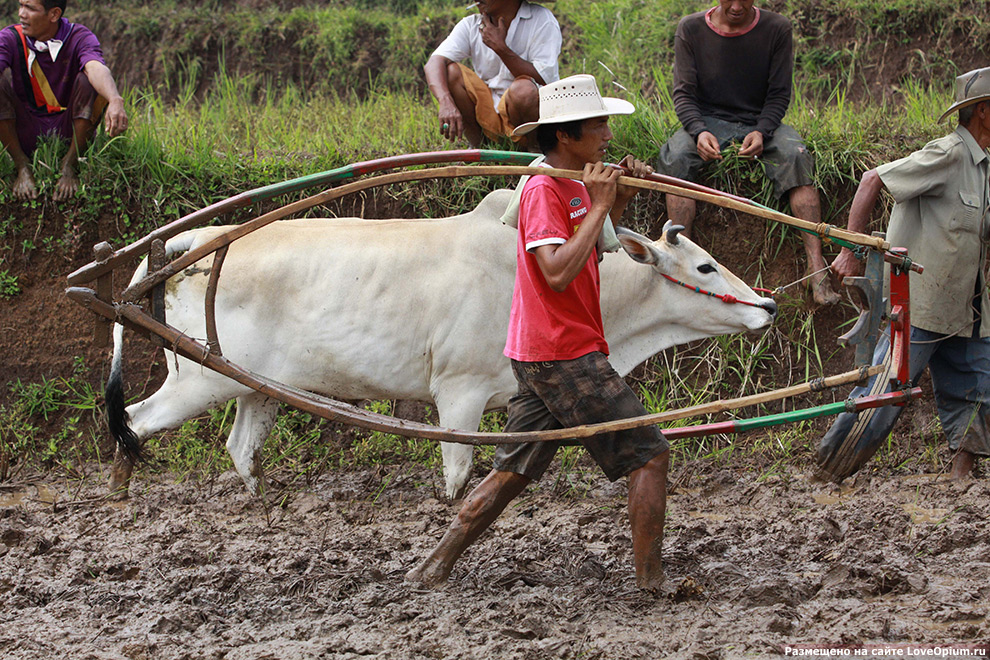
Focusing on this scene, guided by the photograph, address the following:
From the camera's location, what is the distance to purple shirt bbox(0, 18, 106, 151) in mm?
6066

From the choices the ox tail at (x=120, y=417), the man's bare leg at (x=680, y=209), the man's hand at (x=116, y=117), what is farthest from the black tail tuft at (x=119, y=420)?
the man's bare leg at (x=680, y=209)

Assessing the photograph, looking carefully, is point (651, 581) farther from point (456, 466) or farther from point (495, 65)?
point (495, 65)

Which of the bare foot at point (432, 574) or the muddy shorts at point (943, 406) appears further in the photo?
the muddy shorts at point (943, 406)

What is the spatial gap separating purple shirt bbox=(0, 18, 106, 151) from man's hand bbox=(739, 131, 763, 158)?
3.67 m

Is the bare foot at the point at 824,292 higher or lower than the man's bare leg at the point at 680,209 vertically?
lower

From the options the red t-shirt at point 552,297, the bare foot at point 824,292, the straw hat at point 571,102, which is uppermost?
the straw hat at point 571,102

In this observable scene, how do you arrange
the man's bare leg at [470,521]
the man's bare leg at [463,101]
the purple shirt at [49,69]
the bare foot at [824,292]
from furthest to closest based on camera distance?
the purple shirt at [49,69] → the man's bare leg at [463,101] → the bare foot at [824,292] → the man's bare leg at [470,521]

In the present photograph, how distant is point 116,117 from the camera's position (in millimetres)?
5719

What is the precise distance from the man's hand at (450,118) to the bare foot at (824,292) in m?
2.10

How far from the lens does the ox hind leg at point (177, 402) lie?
4.84 m

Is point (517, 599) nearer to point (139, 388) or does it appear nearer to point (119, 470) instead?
point (119, 470)

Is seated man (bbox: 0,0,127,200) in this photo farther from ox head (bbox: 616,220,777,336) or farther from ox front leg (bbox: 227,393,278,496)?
ox head (bbox: 616,220,777,336)

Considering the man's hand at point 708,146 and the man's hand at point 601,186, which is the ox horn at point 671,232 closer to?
the man's hand at point 708,146

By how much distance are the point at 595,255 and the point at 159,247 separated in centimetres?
150
